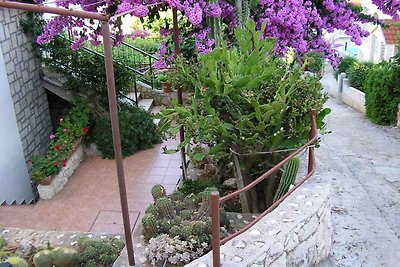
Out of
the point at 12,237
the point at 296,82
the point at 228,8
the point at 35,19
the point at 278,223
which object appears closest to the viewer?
the point at 278,223

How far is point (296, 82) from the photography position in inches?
163

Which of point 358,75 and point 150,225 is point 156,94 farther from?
point 358,75

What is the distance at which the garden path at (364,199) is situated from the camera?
3.89 meters

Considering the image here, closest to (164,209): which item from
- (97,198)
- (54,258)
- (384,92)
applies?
(54,258)

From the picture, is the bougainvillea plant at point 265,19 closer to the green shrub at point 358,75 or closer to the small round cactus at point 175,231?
the small round cactus at point 175,231

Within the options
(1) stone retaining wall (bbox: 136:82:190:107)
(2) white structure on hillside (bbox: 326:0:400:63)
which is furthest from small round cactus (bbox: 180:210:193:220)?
(2) white structure on hillside (bbox: 326:0:400:63)

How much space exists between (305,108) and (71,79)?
5678mm

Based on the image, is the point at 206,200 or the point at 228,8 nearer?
the point at 206,200

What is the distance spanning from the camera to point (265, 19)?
18.1 feet

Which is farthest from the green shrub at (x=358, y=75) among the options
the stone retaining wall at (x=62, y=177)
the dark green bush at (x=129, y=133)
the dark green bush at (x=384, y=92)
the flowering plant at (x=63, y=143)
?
the stone retaining wall at (x=62, y=177)

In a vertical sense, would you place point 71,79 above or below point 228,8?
below

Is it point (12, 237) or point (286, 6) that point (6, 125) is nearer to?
point (12, 237)

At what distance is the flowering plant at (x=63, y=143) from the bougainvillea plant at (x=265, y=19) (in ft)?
6.75

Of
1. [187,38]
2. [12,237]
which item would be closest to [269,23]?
[187,38]
